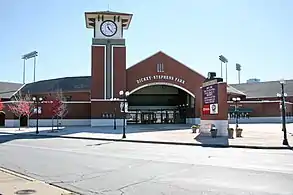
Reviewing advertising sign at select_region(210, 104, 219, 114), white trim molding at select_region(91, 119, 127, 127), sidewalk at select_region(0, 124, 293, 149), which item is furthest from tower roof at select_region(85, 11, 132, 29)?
advertising sign at select_region(210, 104, 219, 114)

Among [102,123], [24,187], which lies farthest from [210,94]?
[24,187]

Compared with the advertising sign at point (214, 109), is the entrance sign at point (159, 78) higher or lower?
higher

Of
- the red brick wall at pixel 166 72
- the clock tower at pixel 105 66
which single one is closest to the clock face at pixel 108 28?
the clock tower at pixel 105 66

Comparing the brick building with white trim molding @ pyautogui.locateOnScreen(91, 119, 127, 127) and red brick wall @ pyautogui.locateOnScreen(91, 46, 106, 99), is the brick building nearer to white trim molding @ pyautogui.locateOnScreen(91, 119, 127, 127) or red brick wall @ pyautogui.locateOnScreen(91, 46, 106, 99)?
red brick wall @ pyautogui.locateOnScreen(91, 46, 106, 99)

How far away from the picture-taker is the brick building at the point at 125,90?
53338 millimetres

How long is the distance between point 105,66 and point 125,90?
4.55 m

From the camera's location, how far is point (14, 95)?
73438 mm

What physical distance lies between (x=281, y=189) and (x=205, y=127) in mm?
24611

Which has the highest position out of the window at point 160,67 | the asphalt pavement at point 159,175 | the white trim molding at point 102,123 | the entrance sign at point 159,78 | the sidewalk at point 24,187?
the window at point 160,67

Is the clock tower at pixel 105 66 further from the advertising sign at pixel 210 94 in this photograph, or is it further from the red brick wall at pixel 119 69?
the advertising sign at pixel 210 94

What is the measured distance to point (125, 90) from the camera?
53875mm

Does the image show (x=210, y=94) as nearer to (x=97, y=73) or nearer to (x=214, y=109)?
(x=214, y=109)

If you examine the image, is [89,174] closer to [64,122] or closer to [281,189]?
[281,189]

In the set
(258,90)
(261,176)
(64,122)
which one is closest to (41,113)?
(64,122)
